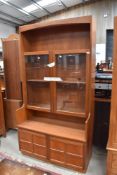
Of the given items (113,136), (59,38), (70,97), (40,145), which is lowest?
(40,145)

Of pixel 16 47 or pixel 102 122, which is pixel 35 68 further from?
pixel 102 122

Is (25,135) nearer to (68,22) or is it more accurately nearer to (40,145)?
(40,145)

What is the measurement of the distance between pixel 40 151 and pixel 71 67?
1.33m

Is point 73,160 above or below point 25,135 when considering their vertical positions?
below

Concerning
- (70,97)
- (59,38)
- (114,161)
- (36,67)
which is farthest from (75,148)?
(59,38)

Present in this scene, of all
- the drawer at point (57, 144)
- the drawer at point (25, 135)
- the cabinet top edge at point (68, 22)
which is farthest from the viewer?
the drawer at point (25, 135)

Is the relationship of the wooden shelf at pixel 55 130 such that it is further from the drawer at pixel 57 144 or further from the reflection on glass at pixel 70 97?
the reflection on glass at pixel 70 97

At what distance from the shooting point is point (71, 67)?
90.0 inches

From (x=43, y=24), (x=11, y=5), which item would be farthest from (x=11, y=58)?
(x=11, y=5)

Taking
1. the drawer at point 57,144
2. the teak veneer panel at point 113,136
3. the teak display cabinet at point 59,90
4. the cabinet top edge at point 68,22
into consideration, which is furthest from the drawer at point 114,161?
the cabinet top edge at point 68,22

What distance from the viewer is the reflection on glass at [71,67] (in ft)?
7.01

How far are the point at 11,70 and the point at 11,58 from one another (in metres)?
0.22

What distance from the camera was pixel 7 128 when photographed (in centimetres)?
328

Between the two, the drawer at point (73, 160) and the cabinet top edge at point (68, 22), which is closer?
the cabinet top edge at point (68, 22)
